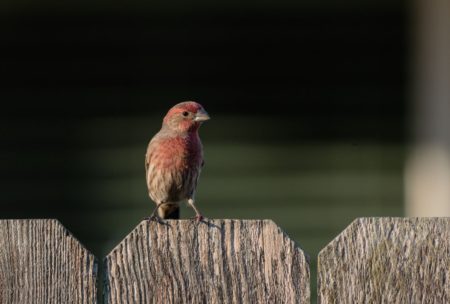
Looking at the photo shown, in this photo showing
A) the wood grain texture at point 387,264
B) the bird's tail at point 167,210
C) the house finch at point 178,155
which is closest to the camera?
the wood grain texture at point 387,264

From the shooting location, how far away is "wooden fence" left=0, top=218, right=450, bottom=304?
2.85 meters

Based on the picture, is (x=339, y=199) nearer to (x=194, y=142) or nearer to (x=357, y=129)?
(x=357, y=129)

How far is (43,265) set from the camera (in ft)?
9.36

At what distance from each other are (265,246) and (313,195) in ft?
16.2

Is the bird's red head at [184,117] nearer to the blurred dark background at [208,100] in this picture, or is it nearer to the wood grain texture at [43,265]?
the wood grain texture at [43,265]

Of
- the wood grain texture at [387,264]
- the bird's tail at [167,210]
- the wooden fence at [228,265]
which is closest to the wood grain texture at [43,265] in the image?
the wooden fence at [228,265]

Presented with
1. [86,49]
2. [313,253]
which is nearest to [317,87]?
[313,253]

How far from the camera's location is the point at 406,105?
7.53 m

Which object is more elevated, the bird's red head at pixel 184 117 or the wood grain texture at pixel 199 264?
the bird's red head at pixel 184 117

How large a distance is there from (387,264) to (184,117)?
2.41 meters

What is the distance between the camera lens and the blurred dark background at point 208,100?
757 centimetres

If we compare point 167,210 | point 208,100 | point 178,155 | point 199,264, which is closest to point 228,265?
point 199,264

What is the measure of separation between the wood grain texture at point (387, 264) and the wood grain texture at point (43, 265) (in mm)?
706

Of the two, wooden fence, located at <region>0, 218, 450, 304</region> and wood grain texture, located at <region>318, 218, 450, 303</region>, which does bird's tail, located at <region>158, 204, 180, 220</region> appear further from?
wood grain texture, located at <region>318, 218, 450, 303</region>
